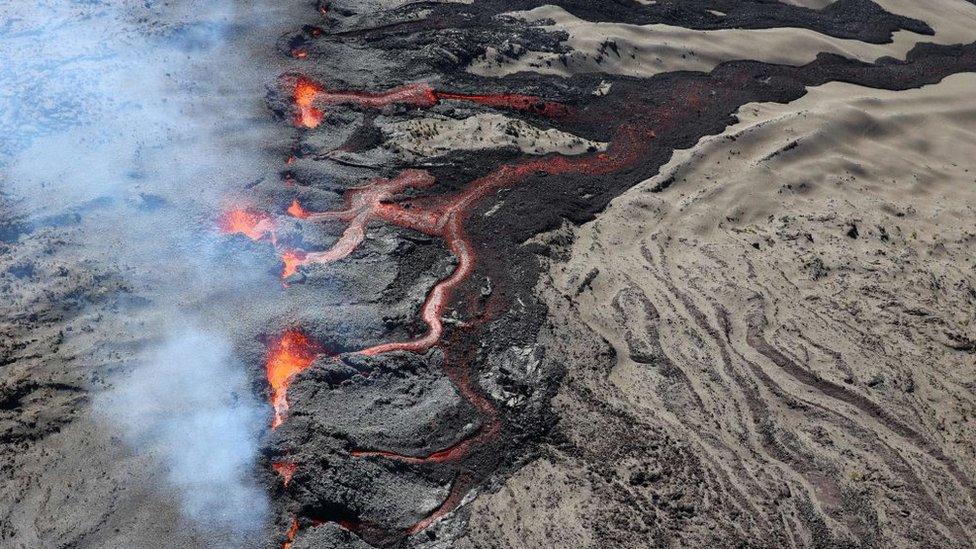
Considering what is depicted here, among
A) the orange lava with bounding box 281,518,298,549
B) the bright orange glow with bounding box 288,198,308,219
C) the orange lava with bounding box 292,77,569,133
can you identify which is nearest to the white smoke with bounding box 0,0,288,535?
the orange lava with bounding box 281,518,298,549

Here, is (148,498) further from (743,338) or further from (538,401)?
(743,338)

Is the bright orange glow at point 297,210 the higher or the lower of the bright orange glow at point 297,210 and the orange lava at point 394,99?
the lower

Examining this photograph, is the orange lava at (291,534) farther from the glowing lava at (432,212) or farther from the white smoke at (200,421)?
the glowing lava at (432,212)

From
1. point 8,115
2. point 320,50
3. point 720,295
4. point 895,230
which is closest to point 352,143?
point 320,50

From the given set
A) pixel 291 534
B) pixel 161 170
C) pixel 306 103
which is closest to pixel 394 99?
pixel 306 103

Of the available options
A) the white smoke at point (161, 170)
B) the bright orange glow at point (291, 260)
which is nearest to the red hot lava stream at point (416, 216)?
the bright orange glow at point (291, 260)
